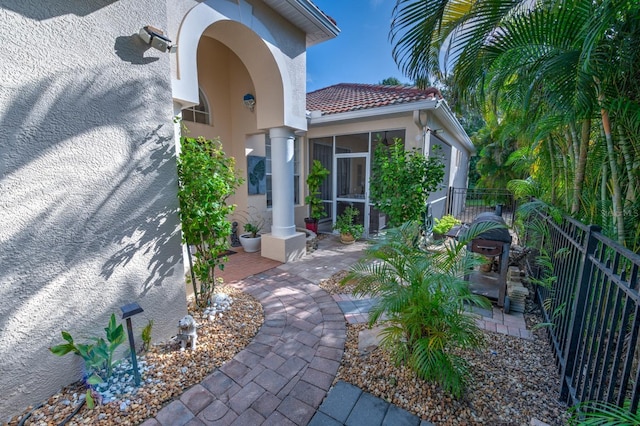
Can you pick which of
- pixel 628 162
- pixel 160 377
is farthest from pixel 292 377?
pixel 628 162

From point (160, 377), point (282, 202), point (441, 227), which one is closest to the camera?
point (160, 377)

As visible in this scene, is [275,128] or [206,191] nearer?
[206,191]

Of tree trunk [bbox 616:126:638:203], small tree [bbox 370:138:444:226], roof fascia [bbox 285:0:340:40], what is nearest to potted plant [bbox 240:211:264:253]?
small tree [bbox 370:138:444:226]

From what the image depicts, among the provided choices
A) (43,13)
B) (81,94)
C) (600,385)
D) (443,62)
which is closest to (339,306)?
(600,385)

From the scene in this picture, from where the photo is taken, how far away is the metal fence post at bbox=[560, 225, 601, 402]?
6.57ft

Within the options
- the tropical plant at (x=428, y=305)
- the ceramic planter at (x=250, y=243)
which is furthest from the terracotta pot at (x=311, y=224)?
the tropical plant at (x=428, y=305)

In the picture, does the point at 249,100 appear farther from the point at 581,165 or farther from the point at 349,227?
the point at 581,165

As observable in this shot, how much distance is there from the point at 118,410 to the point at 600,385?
327 centimetres

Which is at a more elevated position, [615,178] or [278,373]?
[615,178]

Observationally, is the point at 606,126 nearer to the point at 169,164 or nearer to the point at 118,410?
the point at 169,164

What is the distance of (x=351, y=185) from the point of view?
304 inches

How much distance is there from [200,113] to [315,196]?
3546 mm

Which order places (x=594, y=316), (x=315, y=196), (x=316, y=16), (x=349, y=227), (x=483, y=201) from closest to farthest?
(x=594, y=316) → (x=316, y=16) → (x=349, y=227) → (x=315, y=196) → (x=483, y=201)

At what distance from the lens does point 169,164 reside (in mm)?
2693
